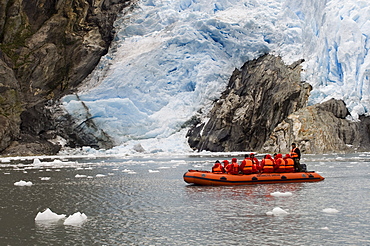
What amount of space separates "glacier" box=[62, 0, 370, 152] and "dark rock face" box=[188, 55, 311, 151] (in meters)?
1.35

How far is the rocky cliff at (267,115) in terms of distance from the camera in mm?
37969

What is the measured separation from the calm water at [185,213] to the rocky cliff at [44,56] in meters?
27.6

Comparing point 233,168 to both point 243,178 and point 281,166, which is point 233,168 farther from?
point 281,166

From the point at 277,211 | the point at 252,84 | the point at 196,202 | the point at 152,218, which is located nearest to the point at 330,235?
the point at 277,211

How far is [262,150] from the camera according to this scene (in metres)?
40.8

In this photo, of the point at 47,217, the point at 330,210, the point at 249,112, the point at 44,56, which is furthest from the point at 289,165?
the point at 44,56

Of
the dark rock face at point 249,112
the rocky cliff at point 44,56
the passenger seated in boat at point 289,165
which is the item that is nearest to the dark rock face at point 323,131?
the dark rock face at point 249,112

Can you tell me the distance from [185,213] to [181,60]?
122ft

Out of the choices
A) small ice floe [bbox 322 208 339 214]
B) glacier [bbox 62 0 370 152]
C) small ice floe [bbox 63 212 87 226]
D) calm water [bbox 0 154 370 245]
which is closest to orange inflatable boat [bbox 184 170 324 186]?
calm water [bbox 0 154 370 245]

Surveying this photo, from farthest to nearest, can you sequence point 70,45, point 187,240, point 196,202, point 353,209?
1. point 70,45
2. point 196,202
3. point 353,209
4. point 187,240

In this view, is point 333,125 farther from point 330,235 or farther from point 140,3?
point 330,235

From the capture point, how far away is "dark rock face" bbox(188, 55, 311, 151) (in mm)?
43469

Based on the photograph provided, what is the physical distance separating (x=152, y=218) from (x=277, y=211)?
2.68 m

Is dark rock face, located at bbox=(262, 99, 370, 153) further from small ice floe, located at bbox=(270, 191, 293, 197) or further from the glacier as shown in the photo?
small ice floe, located at bbox=(270, 191, 293, 197)
